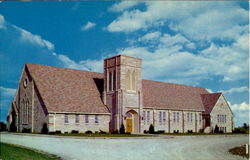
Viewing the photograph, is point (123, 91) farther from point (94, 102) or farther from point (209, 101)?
point (209, 101)

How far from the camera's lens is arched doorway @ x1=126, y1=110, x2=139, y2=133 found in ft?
143

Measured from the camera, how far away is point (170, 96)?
174 ft

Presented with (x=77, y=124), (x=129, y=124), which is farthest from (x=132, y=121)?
(x=77, y=124)

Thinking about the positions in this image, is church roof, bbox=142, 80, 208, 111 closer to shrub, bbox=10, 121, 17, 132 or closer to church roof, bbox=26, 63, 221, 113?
church roof, bbox=26, 63, 221, 113

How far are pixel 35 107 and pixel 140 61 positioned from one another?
50.3 ft

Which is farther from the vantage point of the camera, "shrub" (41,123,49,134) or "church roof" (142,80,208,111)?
"church roof" (142,80,208,111)

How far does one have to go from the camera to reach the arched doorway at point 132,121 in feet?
143

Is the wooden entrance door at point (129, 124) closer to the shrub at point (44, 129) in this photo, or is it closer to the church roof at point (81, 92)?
the church roof at point (81, 92)

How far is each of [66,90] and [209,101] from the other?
27.7 metres

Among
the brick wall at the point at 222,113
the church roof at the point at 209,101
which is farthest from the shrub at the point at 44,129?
the brick wall at the point at 222,113

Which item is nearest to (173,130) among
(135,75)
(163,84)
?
(163,84)

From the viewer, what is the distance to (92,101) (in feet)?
139

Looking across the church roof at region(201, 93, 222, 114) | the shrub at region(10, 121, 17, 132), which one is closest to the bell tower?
the shrub at region(10, 121, 17, 132)

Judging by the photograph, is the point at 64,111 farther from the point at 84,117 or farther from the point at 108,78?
the point at 108,78
